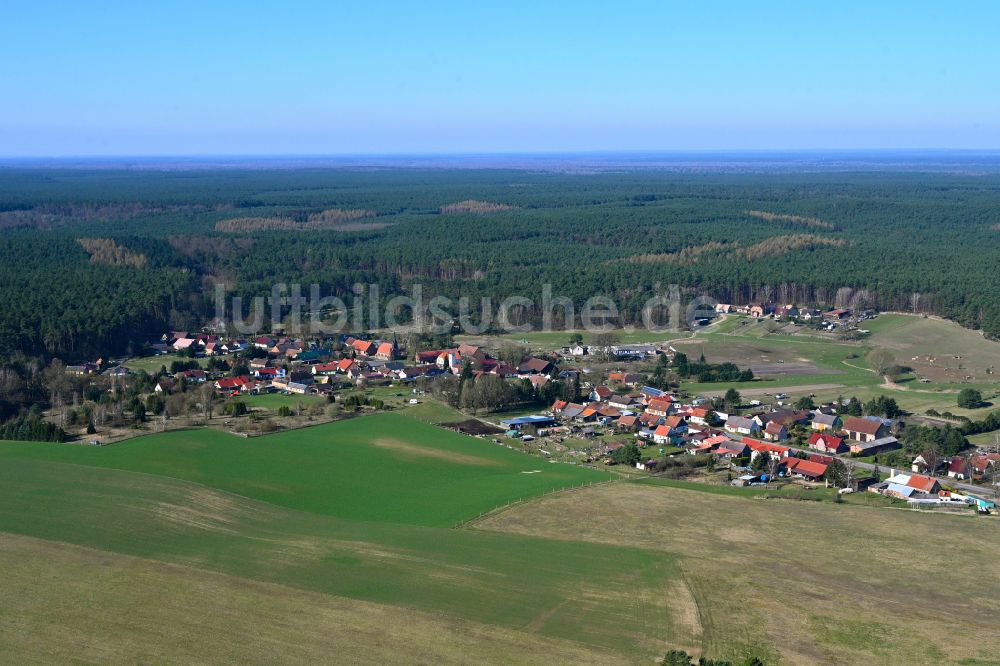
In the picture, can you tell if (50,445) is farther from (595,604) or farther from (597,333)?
(597,333)

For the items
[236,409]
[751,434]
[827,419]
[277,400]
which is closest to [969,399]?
[827,419]

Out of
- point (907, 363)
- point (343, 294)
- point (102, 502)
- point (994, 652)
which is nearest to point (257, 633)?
point (102, 502)

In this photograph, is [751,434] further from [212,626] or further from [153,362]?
[153,362]

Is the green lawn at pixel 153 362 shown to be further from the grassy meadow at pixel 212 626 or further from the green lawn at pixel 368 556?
the grassy meadow at pixel 212 626

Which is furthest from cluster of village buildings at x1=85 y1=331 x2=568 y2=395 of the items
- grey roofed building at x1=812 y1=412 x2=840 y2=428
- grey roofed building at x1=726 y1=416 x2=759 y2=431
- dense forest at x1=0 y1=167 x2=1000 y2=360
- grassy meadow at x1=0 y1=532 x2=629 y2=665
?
grassy meadow at x1=0 y1=532 x2=629 y2=665

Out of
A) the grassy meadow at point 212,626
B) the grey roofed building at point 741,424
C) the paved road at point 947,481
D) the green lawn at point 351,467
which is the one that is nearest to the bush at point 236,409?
the green lawn at point 351,467

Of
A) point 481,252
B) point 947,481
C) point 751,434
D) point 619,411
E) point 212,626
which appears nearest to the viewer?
point 212,626
